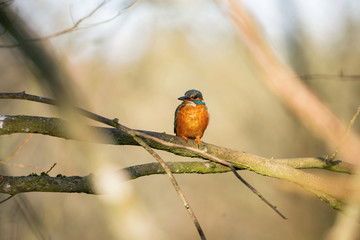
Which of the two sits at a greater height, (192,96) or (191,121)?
(192,96)

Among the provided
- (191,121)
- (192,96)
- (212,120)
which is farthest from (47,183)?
(212,120)

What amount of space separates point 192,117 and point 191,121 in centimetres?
5

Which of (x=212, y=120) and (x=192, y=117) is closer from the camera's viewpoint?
(x=192, y=117)

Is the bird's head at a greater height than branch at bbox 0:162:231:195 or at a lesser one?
greater

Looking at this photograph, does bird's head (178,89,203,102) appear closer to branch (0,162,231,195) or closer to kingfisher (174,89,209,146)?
kingfisher (174,89,209,146)

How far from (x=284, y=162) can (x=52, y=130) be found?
1.92 meters

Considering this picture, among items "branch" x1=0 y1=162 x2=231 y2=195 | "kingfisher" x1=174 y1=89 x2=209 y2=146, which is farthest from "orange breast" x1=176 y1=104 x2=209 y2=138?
"branch" x1=0 y1=162 x2=231 y2=195

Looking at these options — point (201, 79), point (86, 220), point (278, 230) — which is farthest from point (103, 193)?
point (201, 79)

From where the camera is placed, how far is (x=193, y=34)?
7098mm

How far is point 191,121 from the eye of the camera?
11.2 feet

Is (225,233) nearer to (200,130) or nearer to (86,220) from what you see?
(86,220)

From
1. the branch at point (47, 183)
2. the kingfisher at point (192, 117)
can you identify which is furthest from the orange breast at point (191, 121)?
the branch at point (47, 183)

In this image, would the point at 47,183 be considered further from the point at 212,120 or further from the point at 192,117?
the point at 212,120

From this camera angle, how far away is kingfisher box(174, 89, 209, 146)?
3408 mm
